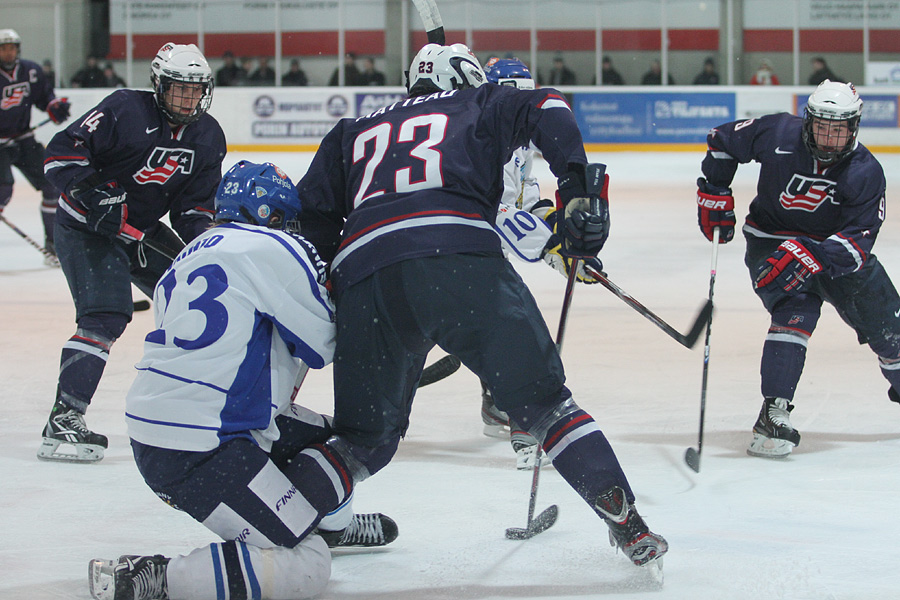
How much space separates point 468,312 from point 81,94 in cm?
1228

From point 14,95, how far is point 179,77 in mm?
4191

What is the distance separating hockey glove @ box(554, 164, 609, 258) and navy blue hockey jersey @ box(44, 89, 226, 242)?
5.44 ft

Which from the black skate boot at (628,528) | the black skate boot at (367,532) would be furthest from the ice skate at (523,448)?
the black skate boot at (628,528)

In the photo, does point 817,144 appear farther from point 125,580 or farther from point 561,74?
point 561,74

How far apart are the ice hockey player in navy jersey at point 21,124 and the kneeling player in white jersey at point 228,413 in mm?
5069

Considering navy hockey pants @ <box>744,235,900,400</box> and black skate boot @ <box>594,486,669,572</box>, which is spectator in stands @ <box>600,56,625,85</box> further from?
black skate boot @ <box>594,486,669,572</box>

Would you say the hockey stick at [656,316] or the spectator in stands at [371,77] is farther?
the spectator in stands at [371,77]

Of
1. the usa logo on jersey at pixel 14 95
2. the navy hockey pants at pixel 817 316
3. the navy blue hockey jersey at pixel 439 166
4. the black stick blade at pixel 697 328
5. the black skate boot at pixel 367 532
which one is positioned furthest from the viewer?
the usa logo on jersey at pixel 14 95

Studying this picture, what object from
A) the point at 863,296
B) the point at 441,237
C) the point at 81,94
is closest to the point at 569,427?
the point at 441,237

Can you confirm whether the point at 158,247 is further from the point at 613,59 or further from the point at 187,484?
the point at 613,59

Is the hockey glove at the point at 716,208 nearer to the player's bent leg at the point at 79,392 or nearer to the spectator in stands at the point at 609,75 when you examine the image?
the player's bent leg at the point at 79,392

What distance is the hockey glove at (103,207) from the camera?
3209mm

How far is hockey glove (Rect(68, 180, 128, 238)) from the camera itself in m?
3.21

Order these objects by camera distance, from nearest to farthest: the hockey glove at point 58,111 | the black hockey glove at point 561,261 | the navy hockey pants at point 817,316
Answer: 1. the black hockey glove at point 561,261
2. the navy hockey pants at point 817,316
3. the hockey glove at point 58,111
